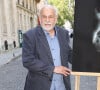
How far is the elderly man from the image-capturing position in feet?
13.1

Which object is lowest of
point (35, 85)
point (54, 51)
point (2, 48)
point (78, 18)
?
point (2, 48)

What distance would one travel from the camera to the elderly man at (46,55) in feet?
13.1

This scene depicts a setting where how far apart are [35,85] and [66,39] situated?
0.60 metres

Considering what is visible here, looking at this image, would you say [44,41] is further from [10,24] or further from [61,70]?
[10,24]

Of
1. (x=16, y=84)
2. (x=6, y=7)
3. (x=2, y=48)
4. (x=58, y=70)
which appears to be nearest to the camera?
(x=58, y=70)

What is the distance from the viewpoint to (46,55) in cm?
404

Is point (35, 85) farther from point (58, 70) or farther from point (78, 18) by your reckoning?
point (78, 18)

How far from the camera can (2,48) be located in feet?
88.6

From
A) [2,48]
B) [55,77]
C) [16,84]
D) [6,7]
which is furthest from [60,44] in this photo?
[6,7]

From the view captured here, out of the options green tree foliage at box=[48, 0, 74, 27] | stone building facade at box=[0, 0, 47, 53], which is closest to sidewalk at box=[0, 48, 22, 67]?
stone building facade at box=[0, 0, 47, 53]

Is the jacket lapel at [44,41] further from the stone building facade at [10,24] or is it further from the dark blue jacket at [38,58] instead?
the stone building facade at [10,24]

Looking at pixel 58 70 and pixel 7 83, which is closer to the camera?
pixel 58 70

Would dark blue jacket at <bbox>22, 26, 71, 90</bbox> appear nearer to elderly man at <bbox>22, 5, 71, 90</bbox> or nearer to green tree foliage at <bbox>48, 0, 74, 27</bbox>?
elderly man at <bbox>22, 5, 71, 90</bbox>

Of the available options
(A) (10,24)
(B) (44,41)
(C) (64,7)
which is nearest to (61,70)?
(B) (44,41)
